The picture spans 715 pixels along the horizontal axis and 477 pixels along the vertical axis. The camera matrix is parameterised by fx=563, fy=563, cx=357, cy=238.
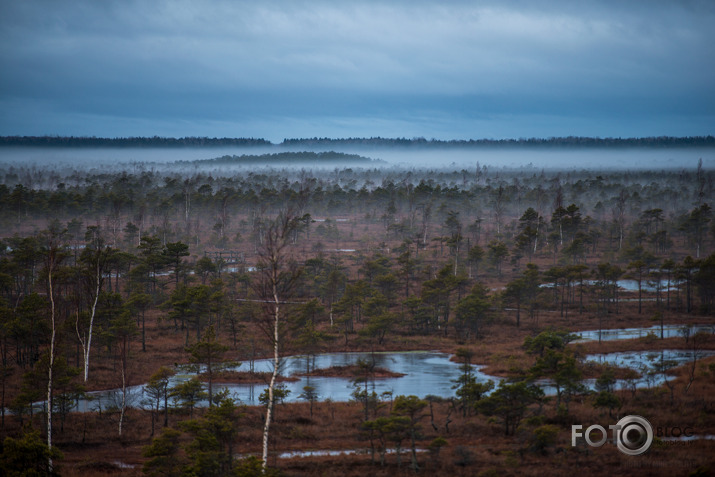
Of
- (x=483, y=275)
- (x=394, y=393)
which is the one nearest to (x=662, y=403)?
(x=394, y=393)

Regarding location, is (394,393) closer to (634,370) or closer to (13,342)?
(634,370)

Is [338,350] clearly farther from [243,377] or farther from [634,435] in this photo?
[634,435]

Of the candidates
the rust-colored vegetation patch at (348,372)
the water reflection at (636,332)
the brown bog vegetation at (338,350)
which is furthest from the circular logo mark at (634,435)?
the water reflection at (636,332)

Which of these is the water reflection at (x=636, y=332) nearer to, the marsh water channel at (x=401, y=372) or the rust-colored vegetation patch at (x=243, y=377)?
the marsh water channel at (x=401, y=372)

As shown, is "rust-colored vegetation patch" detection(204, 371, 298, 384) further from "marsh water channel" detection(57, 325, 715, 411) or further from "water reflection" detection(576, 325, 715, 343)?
"water reflection" detection(576, 325, 715, 343)

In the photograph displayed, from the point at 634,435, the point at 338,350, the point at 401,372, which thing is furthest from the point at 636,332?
the point at 634,435

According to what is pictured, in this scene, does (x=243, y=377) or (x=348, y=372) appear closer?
(x=243, y=377)

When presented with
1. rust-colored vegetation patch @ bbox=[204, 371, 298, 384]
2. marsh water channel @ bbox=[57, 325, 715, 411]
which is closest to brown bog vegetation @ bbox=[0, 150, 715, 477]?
rust-colored vegetation patch @ bbox=[204, 371, 298, 384]
